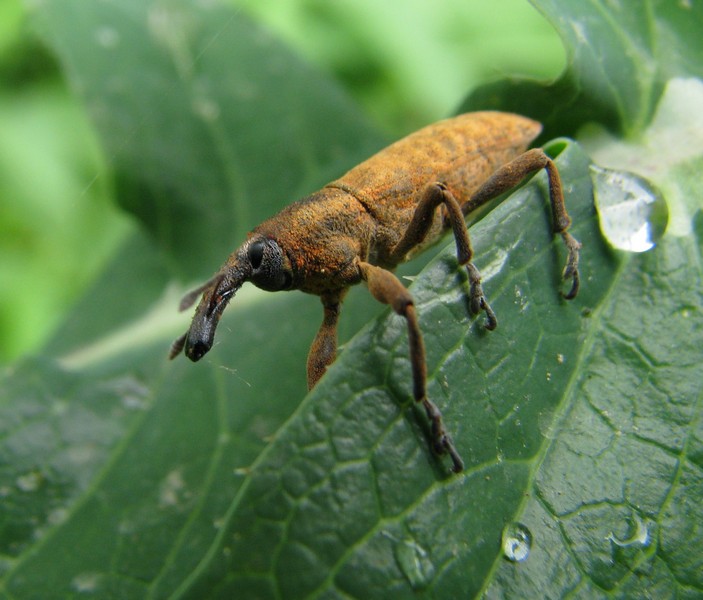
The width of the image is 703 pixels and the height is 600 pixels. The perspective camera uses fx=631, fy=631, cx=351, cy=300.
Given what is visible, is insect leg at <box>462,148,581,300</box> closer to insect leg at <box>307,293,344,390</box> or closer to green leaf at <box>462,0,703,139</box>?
green leaf at <box>462,0,703,139</box>

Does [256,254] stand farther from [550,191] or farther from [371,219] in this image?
[550,191]

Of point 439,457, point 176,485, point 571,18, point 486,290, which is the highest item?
point 571,18

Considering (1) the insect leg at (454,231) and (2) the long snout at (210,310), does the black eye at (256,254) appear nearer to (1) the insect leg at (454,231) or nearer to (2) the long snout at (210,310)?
(2) the long snout at (210,310)

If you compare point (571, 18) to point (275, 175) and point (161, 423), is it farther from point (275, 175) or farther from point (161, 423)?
point (161, 423)

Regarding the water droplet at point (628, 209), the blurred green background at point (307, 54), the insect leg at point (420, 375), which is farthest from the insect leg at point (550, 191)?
the blurred green background at point (307, 54)

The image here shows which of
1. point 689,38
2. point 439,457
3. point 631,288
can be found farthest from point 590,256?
point 689,38

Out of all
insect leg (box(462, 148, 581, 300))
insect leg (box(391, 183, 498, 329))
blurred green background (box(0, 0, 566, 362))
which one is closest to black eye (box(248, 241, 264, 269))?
insect leg (box(391, 183, 498, 329))
